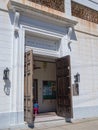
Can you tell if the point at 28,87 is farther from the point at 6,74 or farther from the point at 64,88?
the point at 64,88

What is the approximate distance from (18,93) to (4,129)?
1425mm

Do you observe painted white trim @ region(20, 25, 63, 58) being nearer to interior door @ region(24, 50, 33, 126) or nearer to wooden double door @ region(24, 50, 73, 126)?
wooden double door @ region(24, 50, 73, 126)

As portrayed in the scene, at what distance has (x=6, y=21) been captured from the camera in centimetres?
927

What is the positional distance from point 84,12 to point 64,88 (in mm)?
4554

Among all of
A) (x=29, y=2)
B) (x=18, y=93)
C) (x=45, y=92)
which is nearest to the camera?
(x=18, y=93)

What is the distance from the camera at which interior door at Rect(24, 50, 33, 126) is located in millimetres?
8865

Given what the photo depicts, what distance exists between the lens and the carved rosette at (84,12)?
12.3 metres

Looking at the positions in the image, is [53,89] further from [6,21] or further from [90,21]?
[6,21]

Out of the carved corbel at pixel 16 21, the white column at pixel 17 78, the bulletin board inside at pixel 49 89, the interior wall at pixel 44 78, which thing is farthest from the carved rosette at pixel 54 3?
the bulletin board inside at pixel 49 89

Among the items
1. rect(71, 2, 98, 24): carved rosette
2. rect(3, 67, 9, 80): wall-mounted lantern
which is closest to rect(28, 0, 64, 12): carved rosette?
rect(71, 2, 98, 24): carved rosette

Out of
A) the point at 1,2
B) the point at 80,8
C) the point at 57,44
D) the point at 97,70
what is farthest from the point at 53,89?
the point at 1,2

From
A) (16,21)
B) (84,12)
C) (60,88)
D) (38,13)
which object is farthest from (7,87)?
(84,12)

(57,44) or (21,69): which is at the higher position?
(57,44)

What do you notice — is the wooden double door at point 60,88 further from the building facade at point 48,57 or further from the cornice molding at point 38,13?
the cornice molding at point 38,13
